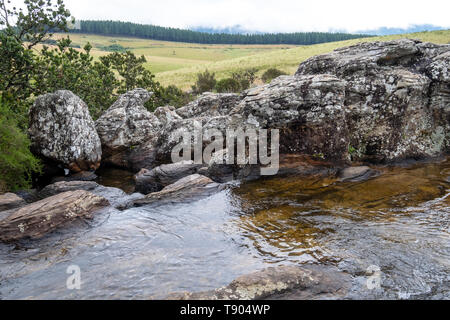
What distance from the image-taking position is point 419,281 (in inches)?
252

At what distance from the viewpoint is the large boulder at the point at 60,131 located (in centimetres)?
1691

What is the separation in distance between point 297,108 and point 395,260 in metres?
8.58

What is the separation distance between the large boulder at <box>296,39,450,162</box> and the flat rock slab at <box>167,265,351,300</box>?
9.51m

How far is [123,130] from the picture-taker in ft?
67.4

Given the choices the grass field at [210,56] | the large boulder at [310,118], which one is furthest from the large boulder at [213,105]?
the grass field at [210,56]

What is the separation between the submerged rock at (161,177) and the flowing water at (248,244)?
10.2 feet

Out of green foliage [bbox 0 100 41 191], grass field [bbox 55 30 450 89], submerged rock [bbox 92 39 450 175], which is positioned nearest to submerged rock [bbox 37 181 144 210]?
submerged rock [bbox 92 39 450 175]

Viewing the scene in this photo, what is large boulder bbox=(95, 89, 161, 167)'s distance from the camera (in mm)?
20148

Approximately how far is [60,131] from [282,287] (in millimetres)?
15227

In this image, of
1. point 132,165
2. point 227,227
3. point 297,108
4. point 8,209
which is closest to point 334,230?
point 227,227

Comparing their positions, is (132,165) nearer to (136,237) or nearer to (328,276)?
(136,237)

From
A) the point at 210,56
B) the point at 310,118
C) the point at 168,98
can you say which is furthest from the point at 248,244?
the point at 210,56

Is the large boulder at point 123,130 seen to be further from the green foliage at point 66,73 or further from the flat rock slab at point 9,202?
the flat rock slab at point 9,202

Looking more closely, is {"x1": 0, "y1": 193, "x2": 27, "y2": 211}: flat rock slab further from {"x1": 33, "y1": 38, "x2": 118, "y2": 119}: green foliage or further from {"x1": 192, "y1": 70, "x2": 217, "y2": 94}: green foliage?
{"x1": 192, "y1": 70, "x2": 217, "y2": 94}: green foliage
